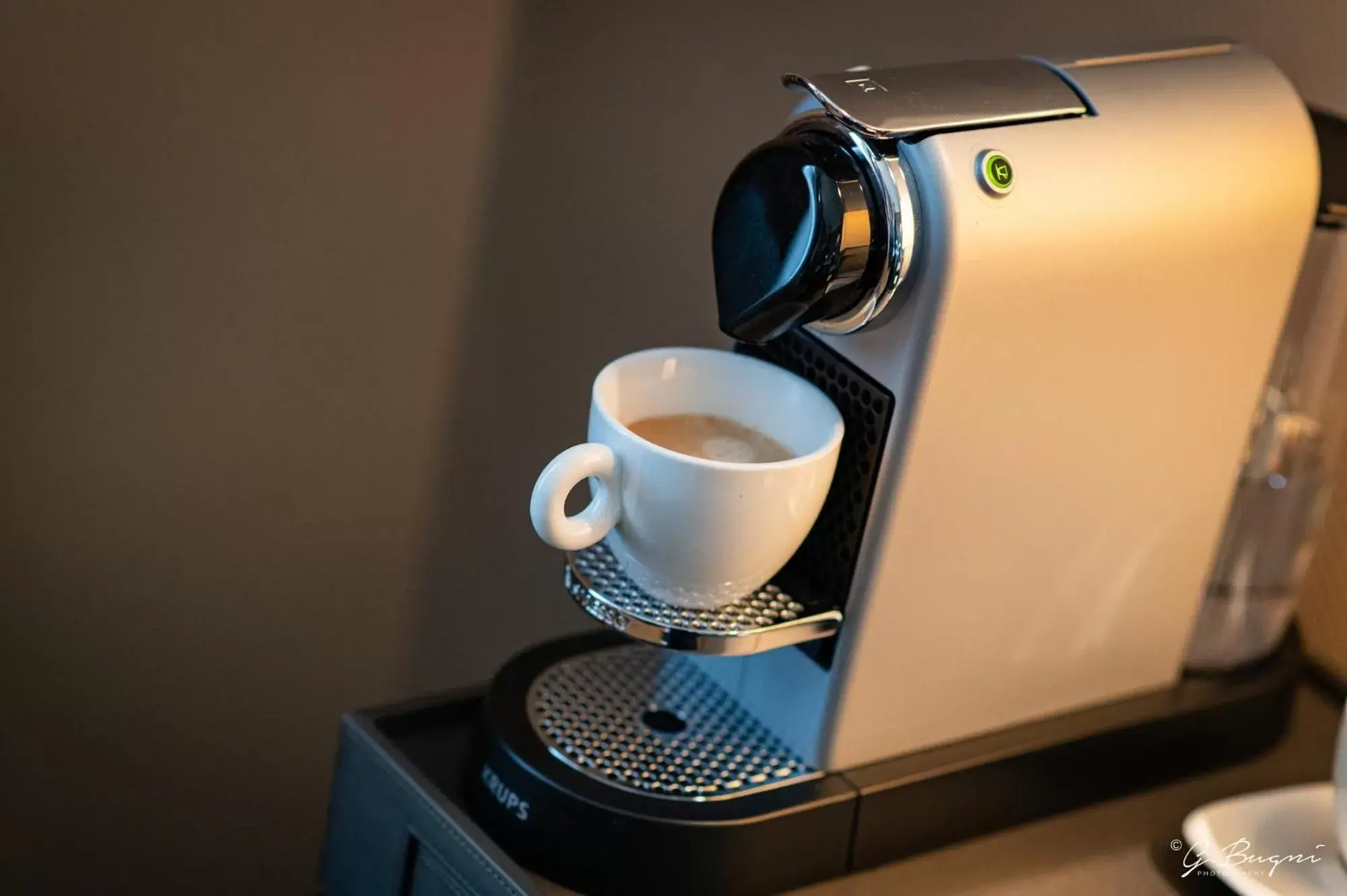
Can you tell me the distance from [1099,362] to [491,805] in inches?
12.7

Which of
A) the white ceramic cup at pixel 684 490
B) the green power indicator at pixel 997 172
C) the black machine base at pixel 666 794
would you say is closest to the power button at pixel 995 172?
the green power indicator at pixel 997 172

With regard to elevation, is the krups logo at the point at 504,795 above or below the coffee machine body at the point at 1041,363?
below

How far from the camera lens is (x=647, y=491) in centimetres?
57

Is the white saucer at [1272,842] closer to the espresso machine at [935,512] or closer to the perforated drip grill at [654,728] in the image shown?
the espresso machine at [935,512]

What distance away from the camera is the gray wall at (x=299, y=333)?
0.89 m

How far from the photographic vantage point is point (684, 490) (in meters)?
0.56

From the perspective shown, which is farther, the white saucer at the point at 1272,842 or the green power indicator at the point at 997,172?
the white saucer at the point at 1272,842

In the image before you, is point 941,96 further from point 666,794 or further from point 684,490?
point 666,794

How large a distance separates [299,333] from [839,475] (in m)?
0.51

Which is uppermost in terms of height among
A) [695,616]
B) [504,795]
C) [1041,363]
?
[1041,363]

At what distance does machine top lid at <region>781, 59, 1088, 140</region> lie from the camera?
0.56 m

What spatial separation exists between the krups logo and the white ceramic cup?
11 cm

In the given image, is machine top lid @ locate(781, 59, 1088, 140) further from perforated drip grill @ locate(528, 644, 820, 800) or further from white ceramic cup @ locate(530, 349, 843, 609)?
perforated drip grill @ locate(528, 644, 820, 800)

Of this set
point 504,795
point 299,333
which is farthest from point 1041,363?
point 299,333
